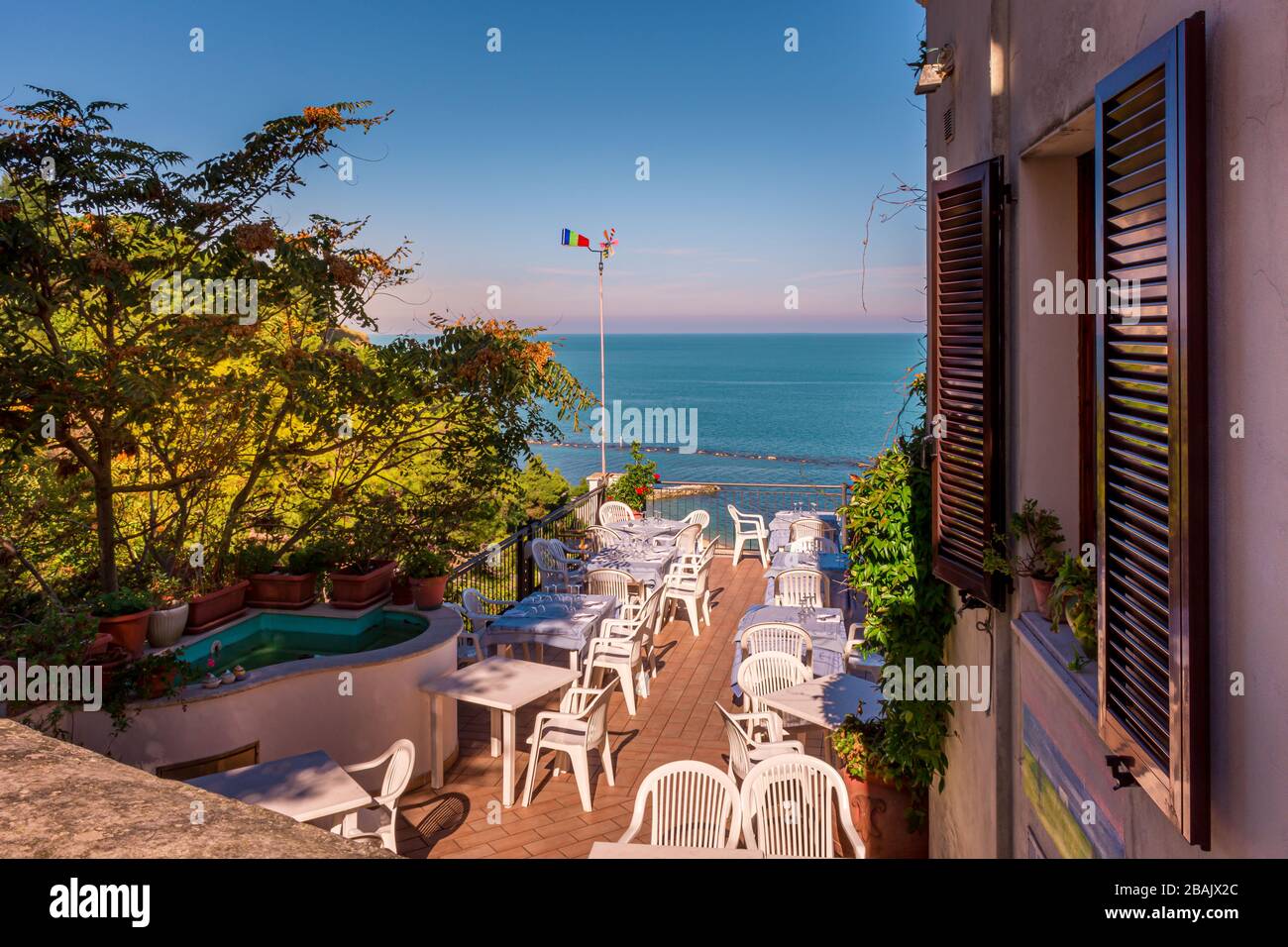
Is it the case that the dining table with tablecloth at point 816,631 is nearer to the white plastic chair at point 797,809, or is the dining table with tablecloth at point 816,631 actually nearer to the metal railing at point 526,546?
the metal railing at point 526,546

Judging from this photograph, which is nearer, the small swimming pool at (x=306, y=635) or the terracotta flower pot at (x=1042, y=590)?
the terracotta flower pot at (x=1042, y=590)

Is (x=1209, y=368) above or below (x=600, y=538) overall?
above

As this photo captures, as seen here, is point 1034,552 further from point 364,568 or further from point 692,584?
point 692,584

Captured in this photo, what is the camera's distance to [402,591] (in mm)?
7516

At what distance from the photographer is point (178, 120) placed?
1564 centimetres

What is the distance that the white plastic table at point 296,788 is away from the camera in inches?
170

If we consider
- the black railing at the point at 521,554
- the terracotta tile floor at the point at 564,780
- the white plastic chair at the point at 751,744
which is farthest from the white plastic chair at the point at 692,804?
the black railing at the point at 521,554

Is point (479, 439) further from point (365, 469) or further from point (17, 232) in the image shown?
point (17, 232)

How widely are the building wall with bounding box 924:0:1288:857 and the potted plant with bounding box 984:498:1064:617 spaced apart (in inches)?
3.1

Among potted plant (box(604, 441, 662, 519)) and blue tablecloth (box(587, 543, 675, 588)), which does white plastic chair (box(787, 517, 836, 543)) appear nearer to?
blue tablecloth (box(587, 543, 675, 588))

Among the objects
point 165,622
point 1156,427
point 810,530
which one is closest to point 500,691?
point 165,622

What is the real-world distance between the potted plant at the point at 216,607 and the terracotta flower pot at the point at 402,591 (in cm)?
112

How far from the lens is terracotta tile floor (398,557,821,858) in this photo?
5703mm

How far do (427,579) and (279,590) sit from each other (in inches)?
44.4
